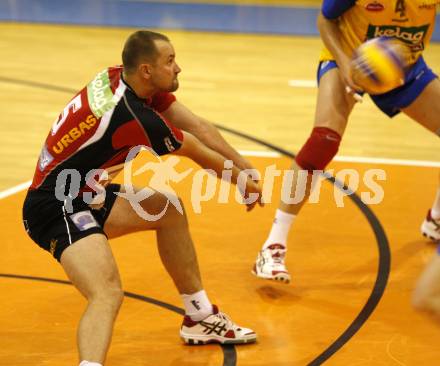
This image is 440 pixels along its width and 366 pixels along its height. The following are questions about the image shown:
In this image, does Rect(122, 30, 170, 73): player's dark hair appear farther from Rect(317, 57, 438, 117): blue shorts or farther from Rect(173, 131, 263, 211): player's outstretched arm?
Rect(317, 57, 438, 117): blue shorts

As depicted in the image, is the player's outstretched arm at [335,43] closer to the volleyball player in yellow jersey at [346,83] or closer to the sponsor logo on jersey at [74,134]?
the volleyball player in yellow jersey at [346,83]

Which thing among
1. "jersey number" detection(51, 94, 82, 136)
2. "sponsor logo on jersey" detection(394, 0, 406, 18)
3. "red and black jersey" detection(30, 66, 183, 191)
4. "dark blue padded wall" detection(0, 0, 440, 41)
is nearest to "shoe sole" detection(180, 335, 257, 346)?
"red and black jersey" detection(30, 66, 183, 191)

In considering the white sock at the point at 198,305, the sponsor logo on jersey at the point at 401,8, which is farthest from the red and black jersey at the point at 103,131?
the sponsor logo on jersey at the point at 401,8

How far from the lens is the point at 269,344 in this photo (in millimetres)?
4738

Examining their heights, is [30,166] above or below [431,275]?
below

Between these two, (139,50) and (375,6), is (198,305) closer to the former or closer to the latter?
(139,50)

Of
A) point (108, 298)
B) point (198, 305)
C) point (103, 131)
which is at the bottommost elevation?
point (198, 305)

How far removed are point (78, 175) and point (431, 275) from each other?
2009 millimetres

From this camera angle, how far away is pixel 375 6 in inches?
209

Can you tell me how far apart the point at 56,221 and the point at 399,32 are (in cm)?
244

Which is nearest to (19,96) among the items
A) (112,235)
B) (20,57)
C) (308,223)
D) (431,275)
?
(20,57)

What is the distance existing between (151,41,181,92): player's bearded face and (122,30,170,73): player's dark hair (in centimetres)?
3

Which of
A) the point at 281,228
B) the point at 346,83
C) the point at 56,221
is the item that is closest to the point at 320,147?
the point at 346,83

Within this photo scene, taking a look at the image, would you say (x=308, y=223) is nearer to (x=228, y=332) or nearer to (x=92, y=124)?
(x=228, y=332)
